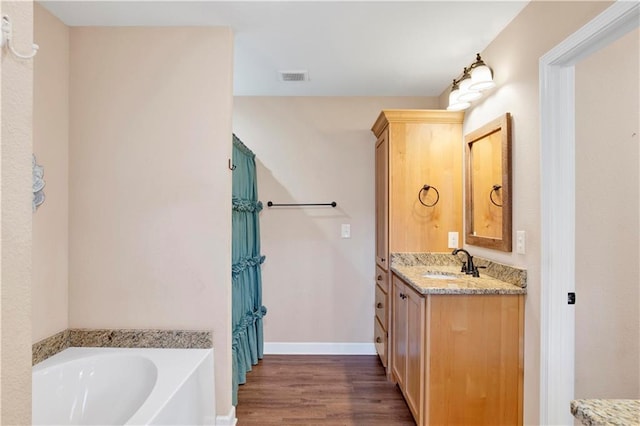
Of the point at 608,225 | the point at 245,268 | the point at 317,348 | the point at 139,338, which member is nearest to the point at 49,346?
the point at 139,338

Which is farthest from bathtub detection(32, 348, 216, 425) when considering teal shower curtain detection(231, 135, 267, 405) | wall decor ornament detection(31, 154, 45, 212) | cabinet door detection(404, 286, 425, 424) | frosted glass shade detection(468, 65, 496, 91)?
frosted glass shade detection(468, 65, 496, 91)

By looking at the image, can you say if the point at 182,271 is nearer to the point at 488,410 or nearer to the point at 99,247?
the point at 99,247

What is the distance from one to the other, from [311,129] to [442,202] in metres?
1.40

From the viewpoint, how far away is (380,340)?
2.88m

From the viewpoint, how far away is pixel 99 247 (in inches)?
77.4

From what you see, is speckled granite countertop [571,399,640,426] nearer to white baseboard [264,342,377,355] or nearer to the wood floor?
the wood floor

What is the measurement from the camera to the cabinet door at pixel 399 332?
2.22 metres

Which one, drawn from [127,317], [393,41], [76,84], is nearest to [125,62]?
[76,84]

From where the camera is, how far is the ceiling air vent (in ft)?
8.61

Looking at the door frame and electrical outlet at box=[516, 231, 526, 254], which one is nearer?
the door frame

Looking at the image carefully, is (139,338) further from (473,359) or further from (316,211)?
(473,359)

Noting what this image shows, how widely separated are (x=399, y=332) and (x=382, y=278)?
55 cm

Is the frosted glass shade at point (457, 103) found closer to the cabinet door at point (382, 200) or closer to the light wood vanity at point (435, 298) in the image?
the light wood vanity at point (435, 298)

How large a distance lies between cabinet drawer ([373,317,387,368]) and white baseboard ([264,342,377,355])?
144 millimetres
